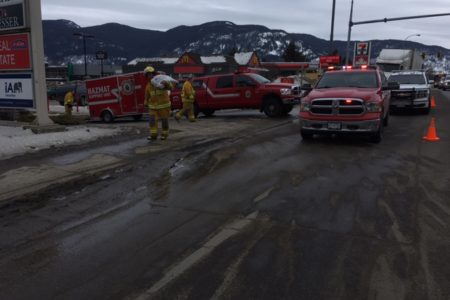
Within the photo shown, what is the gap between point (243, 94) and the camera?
1984cm

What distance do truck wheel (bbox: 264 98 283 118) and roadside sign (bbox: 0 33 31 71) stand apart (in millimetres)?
9338

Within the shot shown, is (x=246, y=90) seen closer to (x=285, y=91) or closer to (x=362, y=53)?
(x=285, y=91)

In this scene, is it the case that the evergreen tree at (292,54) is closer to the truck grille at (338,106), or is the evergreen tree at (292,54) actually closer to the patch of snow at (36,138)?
the patch of snow at (36,138)

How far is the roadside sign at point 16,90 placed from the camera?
43.8 feet

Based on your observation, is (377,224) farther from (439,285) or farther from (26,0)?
(26,0)

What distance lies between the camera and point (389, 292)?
395cm

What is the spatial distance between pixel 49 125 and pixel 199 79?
28.8 feet

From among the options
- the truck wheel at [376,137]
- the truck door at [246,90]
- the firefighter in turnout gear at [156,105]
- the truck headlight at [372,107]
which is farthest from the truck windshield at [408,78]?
the firefighter in turnout gear at [156,105]

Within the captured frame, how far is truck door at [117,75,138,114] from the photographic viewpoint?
20328 mm

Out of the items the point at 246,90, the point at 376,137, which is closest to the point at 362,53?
the point at 246,90

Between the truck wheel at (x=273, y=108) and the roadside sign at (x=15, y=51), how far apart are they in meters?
9.34

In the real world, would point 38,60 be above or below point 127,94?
above

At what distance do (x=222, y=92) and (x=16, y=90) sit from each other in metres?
8.81

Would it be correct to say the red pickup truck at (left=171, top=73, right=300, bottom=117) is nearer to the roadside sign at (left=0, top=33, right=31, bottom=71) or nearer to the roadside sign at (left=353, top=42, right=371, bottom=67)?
the roadside sign at (left=0, top=33, right=31, bottom=71)
